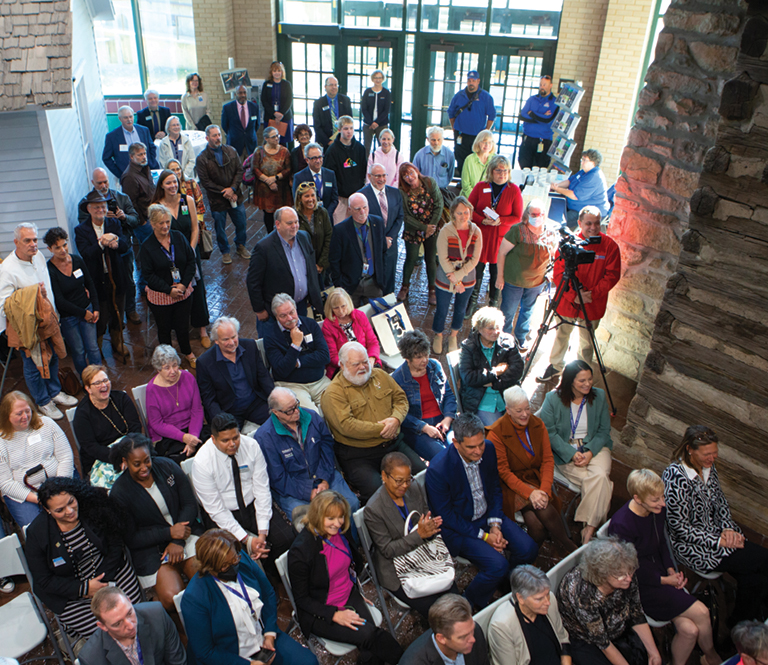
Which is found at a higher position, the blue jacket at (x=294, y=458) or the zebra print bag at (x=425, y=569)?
the blue jacket at (x=294, y=458)

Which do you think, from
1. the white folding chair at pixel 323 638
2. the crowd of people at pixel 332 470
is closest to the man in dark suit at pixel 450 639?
the crowd of people at pixel 332 470

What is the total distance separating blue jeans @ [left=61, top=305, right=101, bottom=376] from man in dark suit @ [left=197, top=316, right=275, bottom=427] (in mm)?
1792

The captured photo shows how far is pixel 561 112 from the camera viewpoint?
1116 cm

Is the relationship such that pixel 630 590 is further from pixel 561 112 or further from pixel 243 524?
pixel 561 112

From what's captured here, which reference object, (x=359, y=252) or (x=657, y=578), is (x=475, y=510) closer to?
(x=657, y=578)

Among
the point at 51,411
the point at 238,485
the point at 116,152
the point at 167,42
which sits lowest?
the point at 51,411

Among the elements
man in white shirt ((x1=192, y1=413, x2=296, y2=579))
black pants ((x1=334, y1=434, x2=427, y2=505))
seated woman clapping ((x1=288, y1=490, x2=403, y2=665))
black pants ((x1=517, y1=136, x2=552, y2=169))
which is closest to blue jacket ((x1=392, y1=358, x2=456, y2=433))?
black pants ((x1=334, y1=434, x2=427, y2=505))

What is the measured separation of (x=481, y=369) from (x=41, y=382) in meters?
4.03

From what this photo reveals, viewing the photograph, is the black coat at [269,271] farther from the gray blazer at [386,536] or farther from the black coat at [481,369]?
the gray blazer at [386,536]

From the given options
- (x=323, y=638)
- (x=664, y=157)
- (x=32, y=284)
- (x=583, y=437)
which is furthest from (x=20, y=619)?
(x=664, y=157)

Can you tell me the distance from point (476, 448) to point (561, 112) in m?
8.63

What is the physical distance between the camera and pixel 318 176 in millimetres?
7797

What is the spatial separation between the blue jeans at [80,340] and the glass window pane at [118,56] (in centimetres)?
1011

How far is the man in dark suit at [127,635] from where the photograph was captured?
10.4ft
